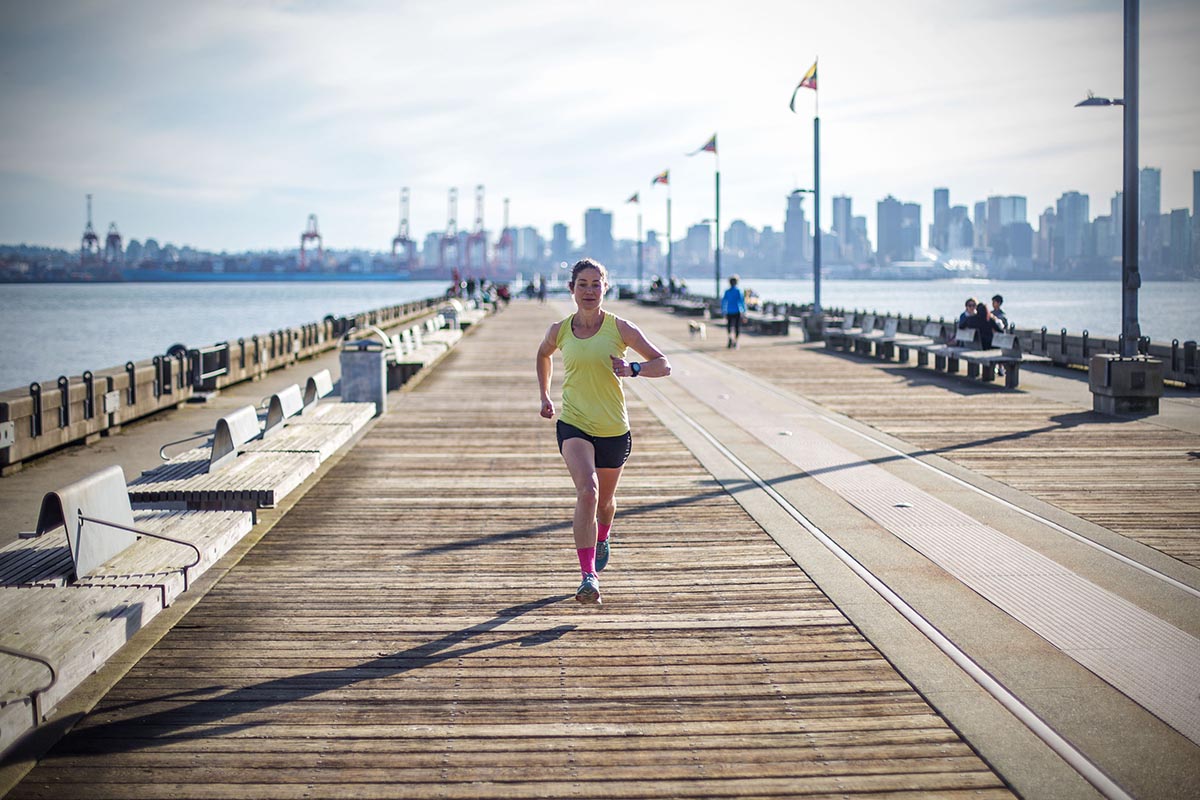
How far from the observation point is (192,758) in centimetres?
439

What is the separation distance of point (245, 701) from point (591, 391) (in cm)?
258

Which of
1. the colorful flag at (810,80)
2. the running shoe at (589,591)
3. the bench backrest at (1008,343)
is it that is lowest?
the running shoe at (589,591)

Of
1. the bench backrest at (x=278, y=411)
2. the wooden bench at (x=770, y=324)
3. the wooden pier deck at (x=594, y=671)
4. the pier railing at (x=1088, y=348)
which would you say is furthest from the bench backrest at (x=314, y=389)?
the wooden bench at (x=770, y=324)

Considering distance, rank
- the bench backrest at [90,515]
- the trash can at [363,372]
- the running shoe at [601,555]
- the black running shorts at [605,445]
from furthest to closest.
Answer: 1. the trash can at [363,372]
2. the running shoe at [601,555]
3. the black running shorts at [605,445]
4. the bench backrest at [90,515]

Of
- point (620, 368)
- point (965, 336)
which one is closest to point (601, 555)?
point (620, 368)

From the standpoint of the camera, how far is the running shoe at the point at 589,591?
252 inches

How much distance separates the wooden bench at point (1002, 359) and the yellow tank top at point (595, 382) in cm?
1378

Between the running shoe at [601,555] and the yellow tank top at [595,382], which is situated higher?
the yellow tank top at [595,382]

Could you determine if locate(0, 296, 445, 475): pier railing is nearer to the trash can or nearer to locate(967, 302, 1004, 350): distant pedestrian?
the trash can

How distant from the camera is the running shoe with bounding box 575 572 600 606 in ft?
21.0

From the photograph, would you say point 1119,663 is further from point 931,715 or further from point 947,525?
point 947,525

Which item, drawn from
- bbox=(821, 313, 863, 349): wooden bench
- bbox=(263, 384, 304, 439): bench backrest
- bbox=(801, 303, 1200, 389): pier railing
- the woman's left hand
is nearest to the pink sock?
the woman's left hand

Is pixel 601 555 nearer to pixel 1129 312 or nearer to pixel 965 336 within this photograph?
pixel 1129 312

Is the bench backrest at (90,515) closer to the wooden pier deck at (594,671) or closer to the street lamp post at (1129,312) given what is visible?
the wooden pier deck at (594,671)
